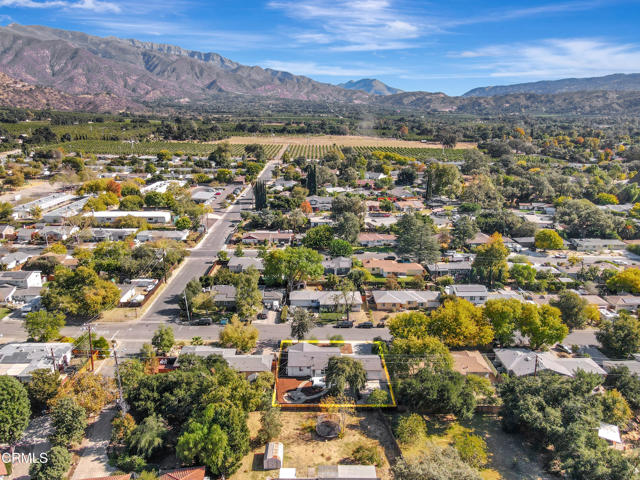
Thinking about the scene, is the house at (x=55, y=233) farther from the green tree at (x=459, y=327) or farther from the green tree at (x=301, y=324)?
the green tree at (x=459, y=327)

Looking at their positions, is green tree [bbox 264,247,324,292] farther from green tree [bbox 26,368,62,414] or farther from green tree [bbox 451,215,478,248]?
green tree [bbox 451,215,478,248]

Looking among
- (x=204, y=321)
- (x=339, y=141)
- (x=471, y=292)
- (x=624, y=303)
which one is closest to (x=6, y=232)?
(x=204, y=321)

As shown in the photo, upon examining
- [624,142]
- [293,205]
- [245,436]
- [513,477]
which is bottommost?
[513,477]

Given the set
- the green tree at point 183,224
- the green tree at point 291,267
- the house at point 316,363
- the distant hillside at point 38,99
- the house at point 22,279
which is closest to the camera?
the house at point 316,363

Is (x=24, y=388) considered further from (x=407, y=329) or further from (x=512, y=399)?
(x=512, y=399)

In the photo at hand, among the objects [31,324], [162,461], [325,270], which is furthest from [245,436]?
[325,270]

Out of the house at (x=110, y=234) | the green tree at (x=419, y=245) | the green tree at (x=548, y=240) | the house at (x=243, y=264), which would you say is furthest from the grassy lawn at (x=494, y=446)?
the house at (x=110, y=234)
